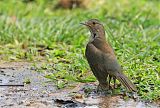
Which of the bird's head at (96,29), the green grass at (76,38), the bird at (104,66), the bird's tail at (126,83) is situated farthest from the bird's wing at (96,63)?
the green grass at (76,38)

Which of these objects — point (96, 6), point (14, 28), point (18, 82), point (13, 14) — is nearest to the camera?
point (18, 82)

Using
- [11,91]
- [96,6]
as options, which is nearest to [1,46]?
[11,91]

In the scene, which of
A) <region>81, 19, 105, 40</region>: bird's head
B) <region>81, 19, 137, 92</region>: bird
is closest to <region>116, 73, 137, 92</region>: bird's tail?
<region>81, 19, 137, 92</region>: bird

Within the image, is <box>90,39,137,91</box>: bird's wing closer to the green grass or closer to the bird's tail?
the bird's tail

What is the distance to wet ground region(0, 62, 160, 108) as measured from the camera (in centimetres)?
626

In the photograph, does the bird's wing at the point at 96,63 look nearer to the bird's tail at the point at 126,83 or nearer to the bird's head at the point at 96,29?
the bird's tail at the point at 126,83

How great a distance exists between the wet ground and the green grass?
0.18 meters

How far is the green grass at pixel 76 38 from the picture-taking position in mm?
7544

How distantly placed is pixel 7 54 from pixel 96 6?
14.2 feet

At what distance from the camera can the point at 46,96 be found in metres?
6.61

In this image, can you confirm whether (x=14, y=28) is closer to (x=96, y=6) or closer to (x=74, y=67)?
(x=74, y=67)

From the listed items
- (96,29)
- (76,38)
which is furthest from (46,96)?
(76,38)

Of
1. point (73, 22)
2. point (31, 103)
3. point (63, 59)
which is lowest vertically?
point (31, 103)

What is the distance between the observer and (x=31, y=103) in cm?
630
